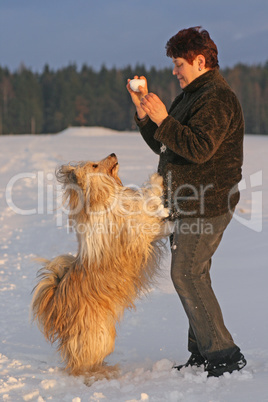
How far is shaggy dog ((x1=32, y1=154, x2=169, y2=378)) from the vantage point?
126 inches

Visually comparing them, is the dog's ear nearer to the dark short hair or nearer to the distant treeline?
the dark short hair

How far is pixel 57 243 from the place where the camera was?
282 inches

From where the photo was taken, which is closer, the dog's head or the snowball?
the snowball

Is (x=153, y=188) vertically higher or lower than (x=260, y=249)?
higher

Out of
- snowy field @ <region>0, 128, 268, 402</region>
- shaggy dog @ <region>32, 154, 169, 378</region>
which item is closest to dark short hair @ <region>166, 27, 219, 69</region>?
shaggy dog @ <region>32, 154, 169, 378</region>

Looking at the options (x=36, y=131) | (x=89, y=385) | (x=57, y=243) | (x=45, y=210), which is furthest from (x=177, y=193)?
(x=36, y=131)

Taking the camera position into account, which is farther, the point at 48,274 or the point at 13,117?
the point at 13,117

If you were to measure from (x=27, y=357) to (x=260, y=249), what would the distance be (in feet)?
10.9

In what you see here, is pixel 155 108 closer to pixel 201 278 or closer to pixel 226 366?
pixel 201 278

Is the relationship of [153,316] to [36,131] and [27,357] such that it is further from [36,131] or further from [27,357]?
[36,131]

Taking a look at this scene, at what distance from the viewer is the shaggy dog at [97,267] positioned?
3.21 metres

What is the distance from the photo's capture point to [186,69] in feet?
9.48

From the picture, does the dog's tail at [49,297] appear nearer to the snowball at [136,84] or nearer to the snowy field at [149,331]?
the snowy field at [149,331]

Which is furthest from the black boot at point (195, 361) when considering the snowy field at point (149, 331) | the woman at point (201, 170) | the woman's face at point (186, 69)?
the woman's face at point (186, 69)
